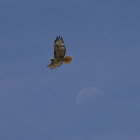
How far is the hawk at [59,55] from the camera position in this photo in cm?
11169

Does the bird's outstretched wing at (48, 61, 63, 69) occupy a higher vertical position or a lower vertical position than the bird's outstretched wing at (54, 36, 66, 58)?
lower

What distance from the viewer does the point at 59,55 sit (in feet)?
369

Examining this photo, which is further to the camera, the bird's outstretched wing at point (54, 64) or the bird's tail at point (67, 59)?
the bird's outstretched wing at point (54, 64)

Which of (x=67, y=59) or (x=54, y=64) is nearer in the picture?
(x=67, y=59)

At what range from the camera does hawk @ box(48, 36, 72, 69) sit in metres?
112

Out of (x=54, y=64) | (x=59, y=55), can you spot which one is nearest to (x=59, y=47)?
(x=59, y=55)

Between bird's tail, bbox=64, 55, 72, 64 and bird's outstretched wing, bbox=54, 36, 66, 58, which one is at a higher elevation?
bird's outstretched wing, bbox=54, 36, 66, 58

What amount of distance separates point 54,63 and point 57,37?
5593mm

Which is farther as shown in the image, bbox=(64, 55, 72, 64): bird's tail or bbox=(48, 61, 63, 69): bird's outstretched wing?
bbox=(48, 61, 63, 69): bird's outstretched wing

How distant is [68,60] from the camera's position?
112 m

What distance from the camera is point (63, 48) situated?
11175cm

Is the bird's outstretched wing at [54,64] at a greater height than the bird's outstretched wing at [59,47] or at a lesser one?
lesser

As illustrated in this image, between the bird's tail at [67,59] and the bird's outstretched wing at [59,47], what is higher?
the bird's outstretched wing at [59,47]

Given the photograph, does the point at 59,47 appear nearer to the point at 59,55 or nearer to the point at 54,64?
the point at 59,55
